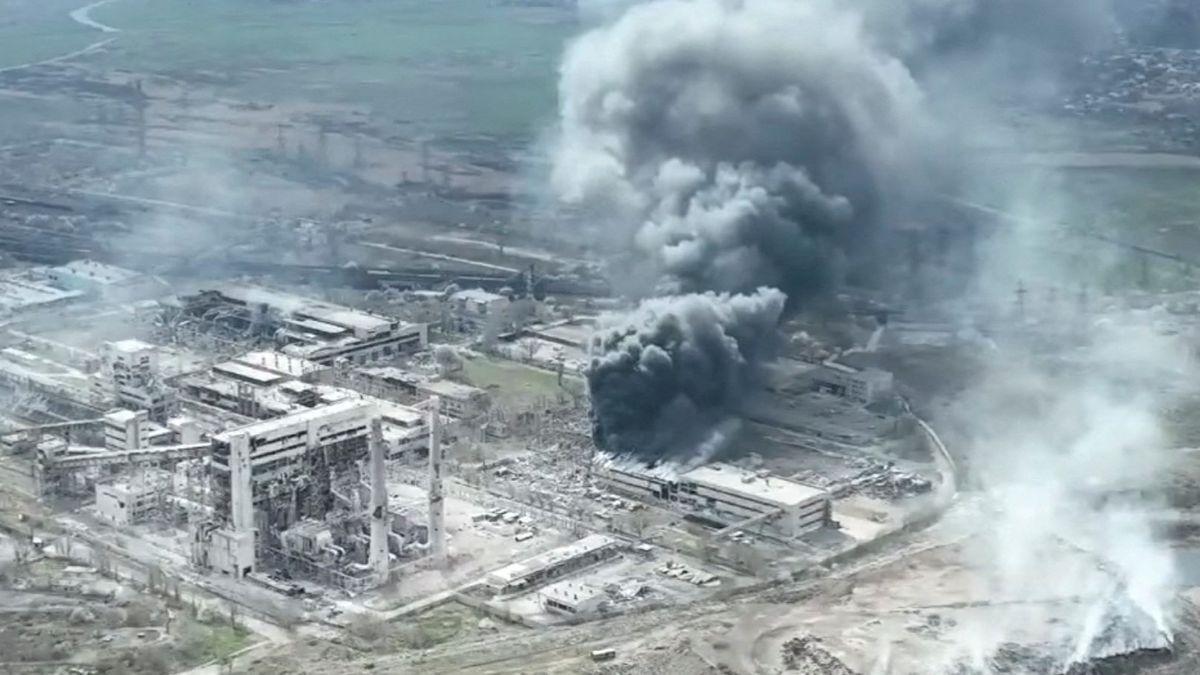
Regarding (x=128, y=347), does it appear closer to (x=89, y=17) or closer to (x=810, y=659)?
(x=810, y=659)

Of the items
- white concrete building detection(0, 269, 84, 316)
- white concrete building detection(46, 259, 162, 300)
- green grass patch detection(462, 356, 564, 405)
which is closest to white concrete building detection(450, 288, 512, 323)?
green grass patch detection(462, 356, 564, 405)

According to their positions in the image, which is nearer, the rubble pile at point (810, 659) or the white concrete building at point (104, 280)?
the rubble pile at point (810, 659)

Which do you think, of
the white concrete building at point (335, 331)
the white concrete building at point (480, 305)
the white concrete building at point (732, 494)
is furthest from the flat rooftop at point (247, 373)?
the white concrete building at point (480, 305)

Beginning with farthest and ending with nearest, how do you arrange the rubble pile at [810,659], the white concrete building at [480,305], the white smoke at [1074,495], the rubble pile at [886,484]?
the white concrete building at [480,305], the rubble pile at [886,484], the white smoke at [1074,495], the rubble pile at [810,659]

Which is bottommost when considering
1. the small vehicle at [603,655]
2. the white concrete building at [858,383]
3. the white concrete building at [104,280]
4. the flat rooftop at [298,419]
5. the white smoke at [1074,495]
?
the white concrete building at [104,280]

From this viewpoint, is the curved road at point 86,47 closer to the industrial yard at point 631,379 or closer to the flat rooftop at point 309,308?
the industrial yard at point 631,379

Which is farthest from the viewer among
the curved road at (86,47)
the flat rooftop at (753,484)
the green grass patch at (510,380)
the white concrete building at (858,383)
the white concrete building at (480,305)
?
the curved road at (86,47)

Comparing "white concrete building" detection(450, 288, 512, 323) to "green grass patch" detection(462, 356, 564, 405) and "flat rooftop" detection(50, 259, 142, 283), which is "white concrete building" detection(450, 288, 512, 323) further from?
"flat rooftop" detection(50, 259, 142, 283)
